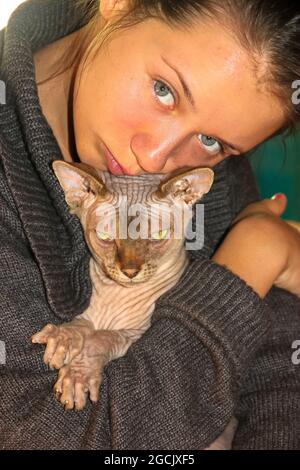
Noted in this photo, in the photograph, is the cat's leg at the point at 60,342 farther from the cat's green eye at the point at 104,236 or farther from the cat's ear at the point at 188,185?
the cat's ear at the point at 188,185

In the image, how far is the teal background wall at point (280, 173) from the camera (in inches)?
88.6

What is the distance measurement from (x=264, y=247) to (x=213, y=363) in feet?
1.02

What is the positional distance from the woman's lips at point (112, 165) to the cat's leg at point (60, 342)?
0.35m

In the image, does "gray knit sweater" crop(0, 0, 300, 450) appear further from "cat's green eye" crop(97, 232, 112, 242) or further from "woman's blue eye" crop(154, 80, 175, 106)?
"woman's blue eye" crop(154, 80, 175, 106)

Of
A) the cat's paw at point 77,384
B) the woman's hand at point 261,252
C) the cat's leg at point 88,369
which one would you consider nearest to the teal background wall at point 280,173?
the woman's hand at point 261,252

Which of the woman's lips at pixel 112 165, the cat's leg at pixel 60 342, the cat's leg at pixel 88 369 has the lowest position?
Result: the cat's leg at pixel 88 369

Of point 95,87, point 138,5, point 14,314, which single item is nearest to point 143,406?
point 14,314

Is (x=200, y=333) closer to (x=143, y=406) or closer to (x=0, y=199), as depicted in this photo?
(x=143, y=406)

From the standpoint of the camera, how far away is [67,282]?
1.29 meters

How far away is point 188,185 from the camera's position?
1353 millimetres

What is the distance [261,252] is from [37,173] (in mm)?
538

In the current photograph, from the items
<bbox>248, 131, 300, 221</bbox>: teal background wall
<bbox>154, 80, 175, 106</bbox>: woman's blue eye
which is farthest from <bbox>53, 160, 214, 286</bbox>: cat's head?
<bbox>248, 131, 300, 221</bbox>: teal background wall

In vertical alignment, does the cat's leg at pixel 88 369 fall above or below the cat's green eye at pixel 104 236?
below

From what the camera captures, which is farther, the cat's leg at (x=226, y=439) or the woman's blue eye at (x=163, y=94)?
the cat's leg at (x=226, y=439)
